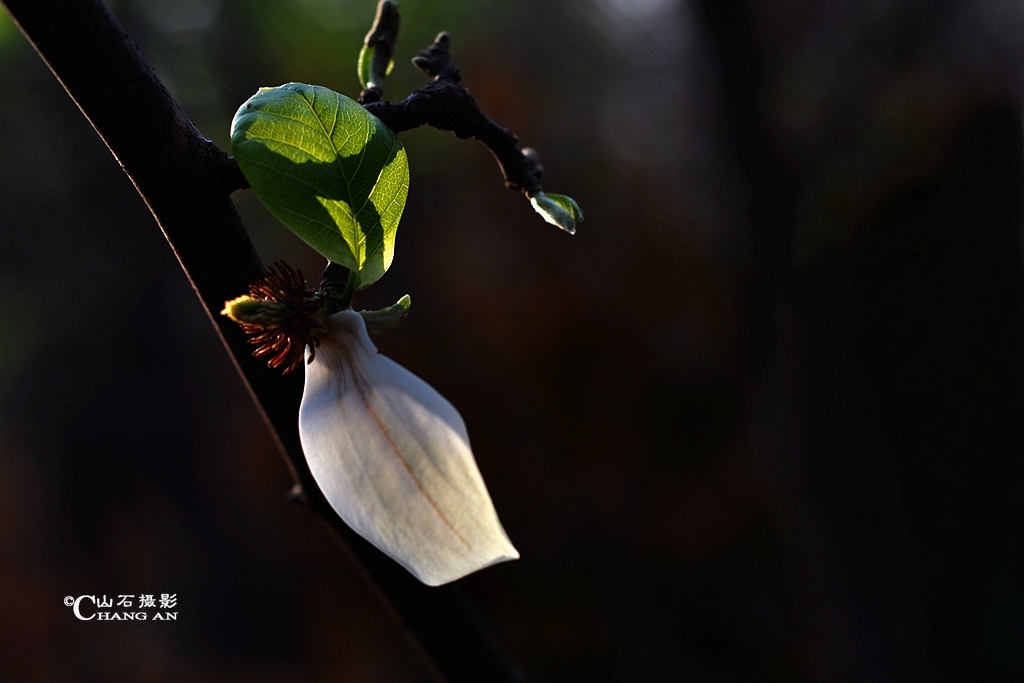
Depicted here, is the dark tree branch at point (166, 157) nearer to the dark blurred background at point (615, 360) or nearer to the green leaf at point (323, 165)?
the green leaf at point (323, 165)

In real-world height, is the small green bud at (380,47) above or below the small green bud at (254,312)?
above

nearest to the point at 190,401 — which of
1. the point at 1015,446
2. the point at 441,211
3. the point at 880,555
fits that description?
the point at 441,211

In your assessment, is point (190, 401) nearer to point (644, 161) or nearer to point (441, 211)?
point (441, 211)

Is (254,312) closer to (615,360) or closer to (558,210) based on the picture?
(558,210)

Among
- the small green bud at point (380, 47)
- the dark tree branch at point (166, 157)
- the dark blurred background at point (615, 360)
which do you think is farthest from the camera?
the dark blurred background at point (615, 360)

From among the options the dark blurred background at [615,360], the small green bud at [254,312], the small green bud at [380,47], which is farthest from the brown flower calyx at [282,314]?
the dark blurred background at [615,360]

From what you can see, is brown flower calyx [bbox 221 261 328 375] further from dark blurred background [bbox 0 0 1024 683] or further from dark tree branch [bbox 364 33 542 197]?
dark blurred background [bbox 0 0 1024 683]
